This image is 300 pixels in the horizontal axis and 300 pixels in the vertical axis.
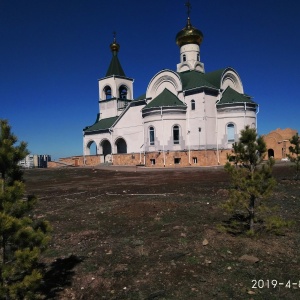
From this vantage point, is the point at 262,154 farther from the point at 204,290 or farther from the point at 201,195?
the point at 201,195

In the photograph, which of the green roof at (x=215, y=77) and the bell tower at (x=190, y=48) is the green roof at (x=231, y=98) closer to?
the green roof at (x=215, y=77)

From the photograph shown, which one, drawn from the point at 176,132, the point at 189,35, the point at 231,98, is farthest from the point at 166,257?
the point at 189,35

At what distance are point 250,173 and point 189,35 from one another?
36.7 metres

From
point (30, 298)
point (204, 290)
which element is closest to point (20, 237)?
point (30, 298)

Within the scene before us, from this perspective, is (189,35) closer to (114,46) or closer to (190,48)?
(190,48)

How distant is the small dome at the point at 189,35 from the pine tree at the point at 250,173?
36276mm

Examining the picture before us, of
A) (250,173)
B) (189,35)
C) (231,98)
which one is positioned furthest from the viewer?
(189,35)

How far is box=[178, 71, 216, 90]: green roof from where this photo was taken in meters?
34.2

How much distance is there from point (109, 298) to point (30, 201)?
6.66ft

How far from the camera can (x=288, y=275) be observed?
5.51 meters

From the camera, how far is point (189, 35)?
133 feet

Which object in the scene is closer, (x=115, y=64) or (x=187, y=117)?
(x=187, y=117)

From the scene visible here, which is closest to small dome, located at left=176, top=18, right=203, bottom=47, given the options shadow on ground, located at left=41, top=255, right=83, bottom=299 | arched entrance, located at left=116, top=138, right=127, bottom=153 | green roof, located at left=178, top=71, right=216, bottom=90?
green roof, located at left=178, top=71, right=216, bottom=90

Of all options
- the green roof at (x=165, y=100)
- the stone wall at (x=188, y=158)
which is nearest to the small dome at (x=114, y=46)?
the green roof at (x=165, y=100)
